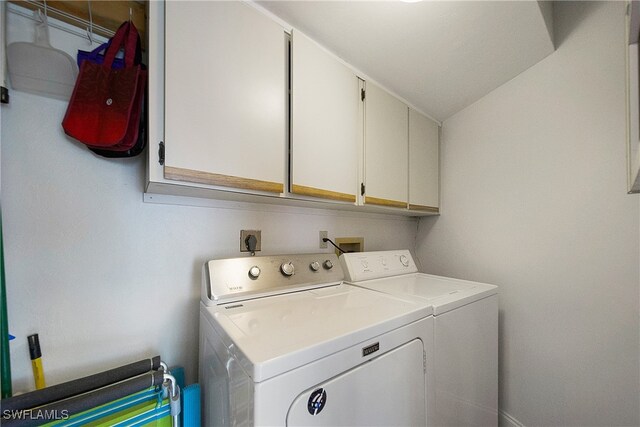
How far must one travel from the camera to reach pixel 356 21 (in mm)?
1193

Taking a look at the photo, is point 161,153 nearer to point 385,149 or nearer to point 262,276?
point 262,276

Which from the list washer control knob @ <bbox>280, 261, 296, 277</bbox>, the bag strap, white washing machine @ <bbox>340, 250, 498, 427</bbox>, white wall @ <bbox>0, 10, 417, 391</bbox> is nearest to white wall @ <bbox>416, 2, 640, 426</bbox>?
white washing machine @ <bbox>340, 250, 498, 427</bbox>

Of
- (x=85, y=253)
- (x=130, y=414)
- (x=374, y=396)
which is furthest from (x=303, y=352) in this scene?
(x=85, y=253)

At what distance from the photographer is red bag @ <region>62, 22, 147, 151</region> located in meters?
0.86

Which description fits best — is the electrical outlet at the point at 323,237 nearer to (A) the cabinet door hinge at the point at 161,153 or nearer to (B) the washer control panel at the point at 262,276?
(B) the washer control panel at the point at 262,276

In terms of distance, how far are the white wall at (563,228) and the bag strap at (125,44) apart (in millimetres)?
2066

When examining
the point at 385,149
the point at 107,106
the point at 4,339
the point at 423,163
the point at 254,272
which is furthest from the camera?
the point at 423,163

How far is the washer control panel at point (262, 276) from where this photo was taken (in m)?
1.03

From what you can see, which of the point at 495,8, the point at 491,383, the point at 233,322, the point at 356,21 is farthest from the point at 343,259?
the point at 495,8

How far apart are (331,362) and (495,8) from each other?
1.71 meters

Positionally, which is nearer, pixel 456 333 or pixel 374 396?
pixel 374 396

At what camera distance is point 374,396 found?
776mm

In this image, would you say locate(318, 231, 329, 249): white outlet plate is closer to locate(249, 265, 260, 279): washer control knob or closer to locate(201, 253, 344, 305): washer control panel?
locate(201, 253, 344, 305): washer control panel

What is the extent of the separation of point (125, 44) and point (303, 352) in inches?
50.1
